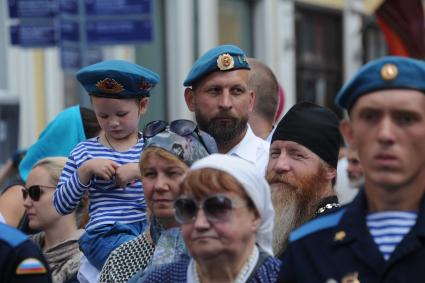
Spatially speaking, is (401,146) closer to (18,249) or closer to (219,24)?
(18,249)

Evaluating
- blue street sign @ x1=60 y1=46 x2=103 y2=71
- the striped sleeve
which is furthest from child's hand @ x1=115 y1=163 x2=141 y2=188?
blue street sign @ x1=60 y1=46 x2=103 y2=71

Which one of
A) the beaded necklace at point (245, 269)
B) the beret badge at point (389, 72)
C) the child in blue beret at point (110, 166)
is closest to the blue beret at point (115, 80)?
the child in blue beret at point (110, 166)

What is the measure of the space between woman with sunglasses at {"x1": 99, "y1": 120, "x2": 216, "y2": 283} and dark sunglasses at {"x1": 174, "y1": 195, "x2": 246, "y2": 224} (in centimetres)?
53

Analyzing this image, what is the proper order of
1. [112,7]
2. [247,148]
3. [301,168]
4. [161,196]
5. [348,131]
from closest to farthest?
[348,131] < [161,196] < [301,168] < [247,148] < [112,7]

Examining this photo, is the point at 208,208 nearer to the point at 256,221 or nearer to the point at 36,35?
the point at 256,221

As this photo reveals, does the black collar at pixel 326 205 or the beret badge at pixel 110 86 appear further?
the beret badge at pixel 110 86

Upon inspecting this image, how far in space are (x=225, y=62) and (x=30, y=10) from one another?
600cm

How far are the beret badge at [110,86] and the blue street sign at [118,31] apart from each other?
5149mm

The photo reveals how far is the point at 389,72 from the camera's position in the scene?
12.1ft

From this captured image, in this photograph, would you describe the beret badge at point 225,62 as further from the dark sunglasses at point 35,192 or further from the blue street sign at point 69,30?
the blue street sign at point 69,30

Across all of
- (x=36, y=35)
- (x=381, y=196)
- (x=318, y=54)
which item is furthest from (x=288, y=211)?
(x=318, y=54)

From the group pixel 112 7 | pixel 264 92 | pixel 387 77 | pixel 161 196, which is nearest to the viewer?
pixel 387 77

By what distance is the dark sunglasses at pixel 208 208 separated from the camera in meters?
4.09

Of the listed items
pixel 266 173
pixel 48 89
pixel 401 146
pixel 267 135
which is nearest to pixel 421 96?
pixel 401 146
